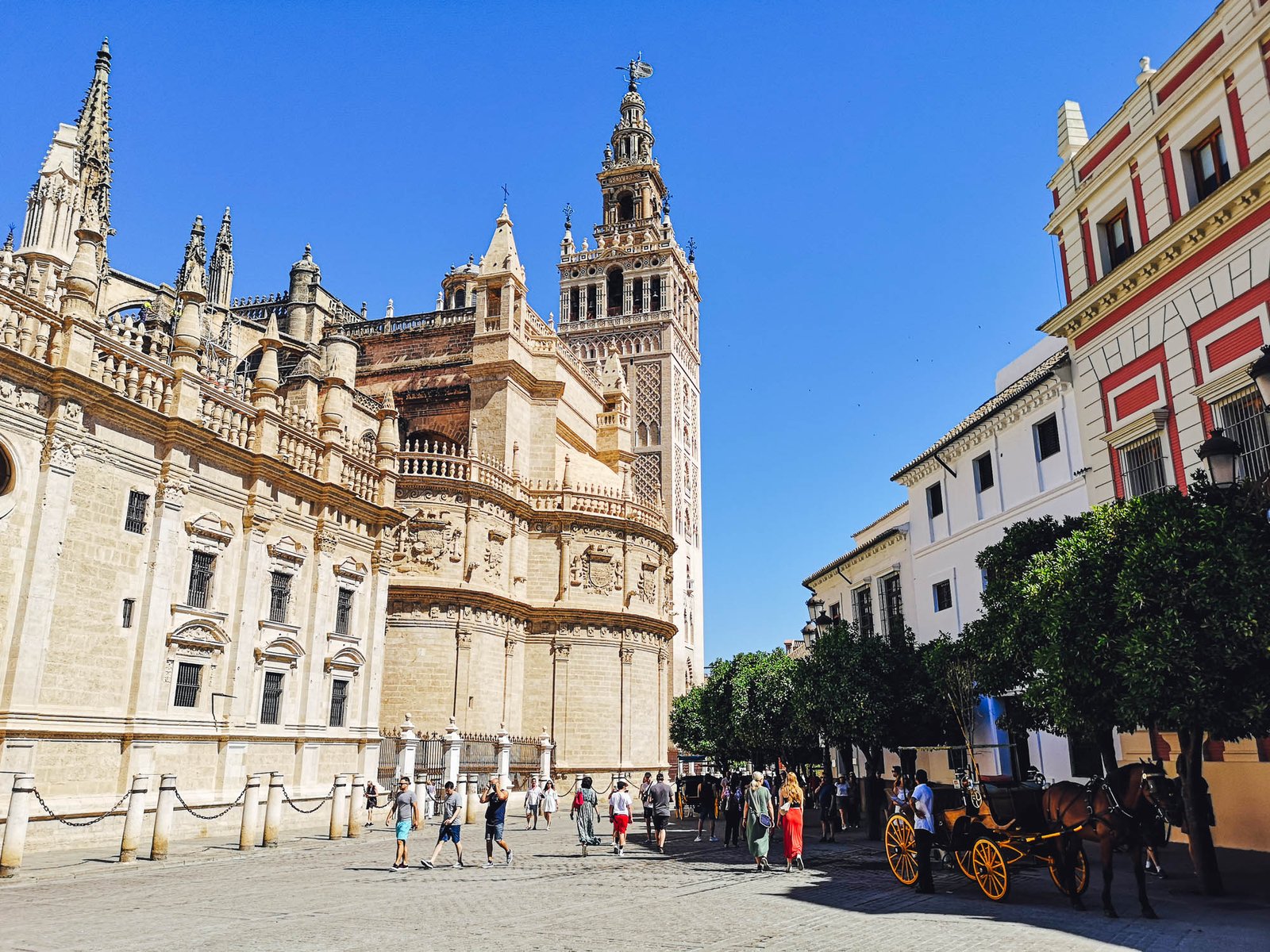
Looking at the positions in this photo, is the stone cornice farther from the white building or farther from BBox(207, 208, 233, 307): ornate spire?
BBox(207, 208, 233, 307): ornate spire

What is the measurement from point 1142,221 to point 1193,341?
2938 mm

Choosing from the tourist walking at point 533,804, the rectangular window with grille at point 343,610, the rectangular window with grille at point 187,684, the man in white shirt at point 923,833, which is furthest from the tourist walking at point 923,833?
the rectangular window with grille at point 343,610

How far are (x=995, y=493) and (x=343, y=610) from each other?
58.5ft

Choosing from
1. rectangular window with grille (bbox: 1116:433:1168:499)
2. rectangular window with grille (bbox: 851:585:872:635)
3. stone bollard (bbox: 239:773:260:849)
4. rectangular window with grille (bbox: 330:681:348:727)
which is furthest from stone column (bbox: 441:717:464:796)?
rectangular window with grille (bbox: 1116:433:1168:499)

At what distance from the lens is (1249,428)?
13.8 meters

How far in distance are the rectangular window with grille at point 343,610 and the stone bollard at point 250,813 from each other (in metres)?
6.51

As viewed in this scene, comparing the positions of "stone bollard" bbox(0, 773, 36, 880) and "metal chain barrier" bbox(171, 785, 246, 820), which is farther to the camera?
"metal chain barrier" bbox(171, 785, 246, 820)

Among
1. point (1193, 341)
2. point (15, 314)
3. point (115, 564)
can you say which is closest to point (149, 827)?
point (115, 564)

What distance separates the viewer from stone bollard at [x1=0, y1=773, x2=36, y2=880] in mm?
12344

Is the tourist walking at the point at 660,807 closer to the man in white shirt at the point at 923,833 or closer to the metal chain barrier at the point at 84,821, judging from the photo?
the man in white shirt at the point at 923,833

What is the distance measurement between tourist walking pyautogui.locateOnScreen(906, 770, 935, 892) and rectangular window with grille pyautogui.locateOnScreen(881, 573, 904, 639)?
17666mm

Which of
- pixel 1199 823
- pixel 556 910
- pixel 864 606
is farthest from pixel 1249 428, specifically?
pixel 864 606

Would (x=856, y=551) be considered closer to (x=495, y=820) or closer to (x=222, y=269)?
(x=495, y=820)

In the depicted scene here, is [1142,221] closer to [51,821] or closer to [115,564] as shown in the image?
[115,564]
